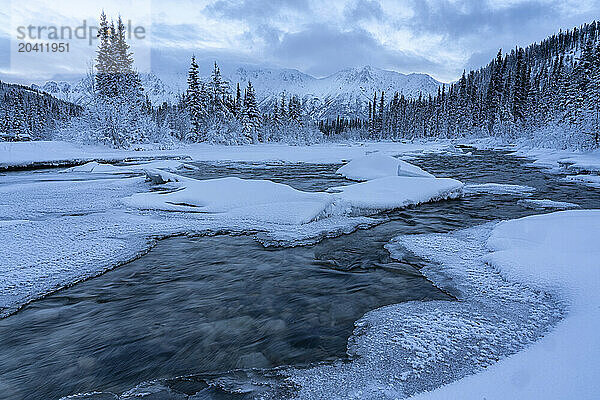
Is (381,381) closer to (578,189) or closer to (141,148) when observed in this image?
(578,189)

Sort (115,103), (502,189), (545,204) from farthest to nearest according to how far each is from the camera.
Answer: (115,103)
(502,189)
(545,204)

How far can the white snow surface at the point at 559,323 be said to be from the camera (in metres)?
1.99

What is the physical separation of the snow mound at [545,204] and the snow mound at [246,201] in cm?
516

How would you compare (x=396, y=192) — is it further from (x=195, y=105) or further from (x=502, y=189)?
(x=195, y=105)

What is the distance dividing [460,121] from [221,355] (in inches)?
2969

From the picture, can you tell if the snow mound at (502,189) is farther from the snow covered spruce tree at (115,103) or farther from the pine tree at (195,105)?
the pine tree at (195,105)

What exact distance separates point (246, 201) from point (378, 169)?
7.34 meters

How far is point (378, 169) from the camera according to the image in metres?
13.7

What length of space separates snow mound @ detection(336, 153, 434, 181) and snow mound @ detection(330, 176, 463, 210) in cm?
171

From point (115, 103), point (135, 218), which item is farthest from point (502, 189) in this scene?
point (115, 103)

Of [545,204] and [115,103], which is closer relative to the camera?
[545,204]

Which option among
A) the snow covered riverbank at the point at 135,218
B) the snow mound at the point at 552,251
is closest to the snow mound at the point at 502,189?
the snow covered riverbank at the point at 135,218

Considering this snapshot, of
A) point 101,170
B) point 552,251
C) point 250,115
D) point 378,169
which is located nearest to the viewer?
point 552,251

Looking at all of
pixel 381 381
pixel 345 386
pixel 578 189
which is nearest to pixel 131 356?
pixel 345 386
